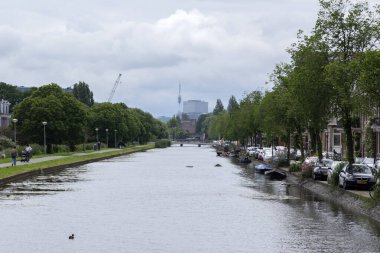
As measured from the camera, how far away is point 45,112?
381ft

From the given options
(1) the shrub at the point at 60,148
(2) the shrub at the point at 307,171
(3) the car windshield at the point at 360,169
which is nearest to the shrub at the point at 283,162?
(2) the shrub at the point at 307,171

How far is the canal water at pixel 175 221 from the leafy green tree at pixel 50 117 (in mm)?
62598

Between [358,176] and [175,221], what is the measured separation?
47.0ft

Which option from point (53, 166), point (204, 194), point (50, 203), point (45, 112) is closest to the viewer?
point (50, 203)

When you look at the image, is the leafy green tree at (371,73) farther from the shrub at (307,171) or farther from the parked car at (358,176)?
the shrub at (307,171)

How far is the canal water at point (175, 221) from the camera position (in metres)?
26.3

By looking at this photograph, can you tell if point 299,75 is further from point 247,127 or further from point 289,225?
point 247,127

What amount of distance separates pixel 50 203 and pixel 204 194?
458 inches

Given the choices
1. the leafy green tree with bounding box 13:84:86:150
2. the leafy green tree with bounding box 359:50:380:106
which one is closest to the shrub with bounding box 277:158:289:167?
the leafy green tree with bounding box 13:84:86:150

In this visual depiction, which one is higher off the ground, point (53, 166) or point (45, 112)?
point (45, 112)

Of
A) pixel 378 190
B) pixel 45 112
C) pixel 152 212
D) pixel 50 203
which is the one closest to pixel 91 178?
pixel 50 203

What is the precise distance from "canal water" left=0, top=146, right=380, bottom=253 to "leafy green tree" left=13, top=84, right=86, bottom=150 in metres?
62.6

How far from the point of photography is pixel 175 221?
33281 mm

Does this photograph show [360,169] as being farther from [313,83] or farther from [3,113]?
[3,113]
